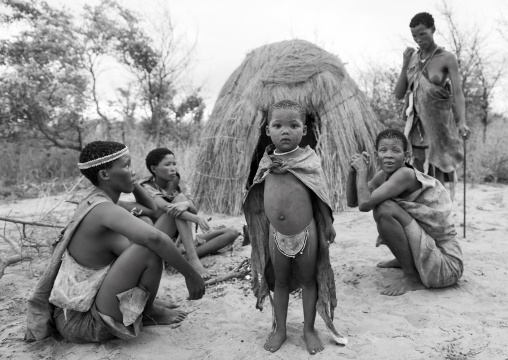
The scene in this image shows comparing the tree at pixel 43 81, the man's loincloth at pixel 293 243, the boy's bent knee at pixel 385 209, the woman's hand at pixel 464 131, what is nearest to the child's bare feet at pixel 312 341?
the man's loincloth at pixel 293 243

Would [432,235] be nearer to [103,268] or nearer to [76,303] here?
[103,268]

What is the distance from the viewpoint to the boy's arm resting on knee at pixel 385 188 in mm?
2730

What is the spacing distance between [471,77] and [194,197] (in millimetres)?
11276

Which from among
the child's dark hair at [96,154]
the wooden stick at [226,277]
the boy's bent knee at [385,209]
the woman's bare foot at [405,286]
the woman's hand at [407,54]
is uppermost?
the woman's hand at [407,54]

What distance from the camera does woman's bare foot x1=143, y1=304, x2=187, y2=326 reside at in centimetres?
255

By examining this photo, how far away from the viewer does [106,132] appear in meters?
11.9

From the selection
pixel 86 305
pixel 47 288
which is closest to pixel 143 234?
pixel 86 305

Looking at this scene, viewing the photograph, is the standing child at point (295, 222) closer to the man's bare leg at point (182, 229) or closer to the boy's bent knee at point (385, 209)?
the boy's bent knee at point (385, 209)

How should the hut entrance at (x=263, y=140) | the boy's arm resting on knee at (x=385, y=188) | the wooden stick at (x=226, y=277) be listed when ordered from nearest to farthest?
the boy's arm resting on knee at (x=385, y=188) < the wooden stick at (x=226, y=277) < the hut entrance at (x=263, y=140)

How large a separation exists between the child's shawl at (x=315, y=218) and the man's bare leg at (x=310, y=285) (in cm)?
4

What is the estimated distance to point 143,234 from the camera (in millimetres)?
2051

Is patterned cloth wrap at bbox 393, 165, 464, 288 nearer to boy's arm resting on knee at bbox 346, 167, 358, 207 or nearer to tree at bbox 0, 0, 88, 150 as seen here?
boy's arm resting on knee at bbox 346, 167, 358, 207

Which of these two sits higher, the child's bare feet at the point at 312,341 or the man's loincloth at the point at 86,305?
the man's loincloth at the point at 86,305

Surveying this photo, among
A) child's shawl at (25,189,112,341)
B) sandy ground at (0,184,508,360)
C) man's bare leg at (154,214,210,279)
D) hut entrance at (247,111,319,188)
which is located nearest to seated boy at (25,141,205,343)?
child's shawl at (25,189,112,341)
